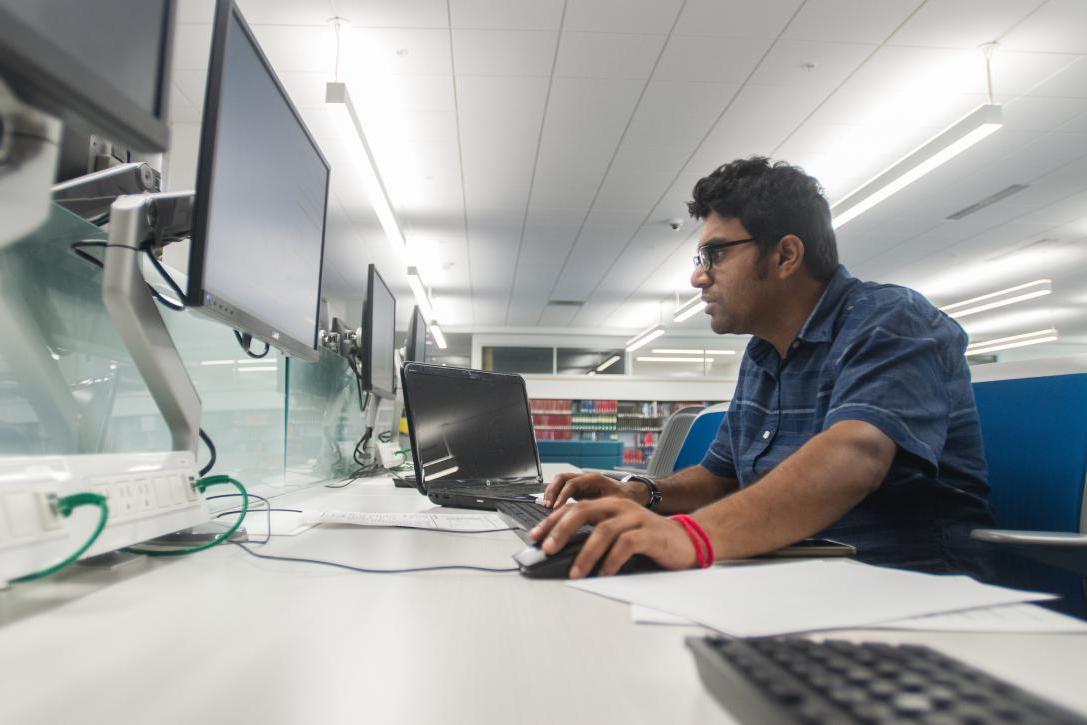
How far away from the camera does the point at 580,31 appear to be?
9.52ft

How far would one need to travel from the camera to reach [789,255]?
1237mm

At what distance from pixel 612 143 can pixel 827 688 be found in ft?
13.6

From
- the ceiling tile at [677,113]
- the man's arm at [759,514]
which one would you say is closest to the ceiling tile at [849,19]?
the ceiling tile at [677,113]

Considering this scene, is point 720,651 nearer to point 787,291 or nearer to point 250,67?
point 250,67

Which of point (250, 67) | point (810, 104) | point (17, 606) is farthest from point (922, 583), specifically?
point (810, 104)

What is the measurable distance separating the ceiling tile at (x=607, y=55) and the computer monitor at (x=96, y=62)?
2780mm

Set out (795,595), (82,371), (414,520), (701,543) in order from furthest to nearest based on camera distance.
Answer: (414,520) < (82,371) < (701,543) < (795,595)

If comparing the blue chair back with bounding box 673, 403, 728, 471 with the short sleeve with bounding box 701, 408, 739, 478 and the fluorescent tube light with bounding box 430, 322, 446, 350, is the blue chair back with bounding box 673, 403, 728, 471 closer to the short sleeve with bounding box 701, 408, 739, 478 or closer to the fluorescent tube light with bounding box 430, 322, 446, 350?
the short sleeve with bounding box 701, 408, 739, 478

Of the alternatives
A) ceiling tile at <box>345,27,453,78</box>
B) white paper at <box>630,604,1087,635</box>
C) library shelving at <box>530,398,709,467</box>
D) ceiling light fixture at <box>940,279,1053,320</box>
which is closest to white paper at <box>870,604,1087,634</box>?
white paper at <box>630,604,1087,635</box>

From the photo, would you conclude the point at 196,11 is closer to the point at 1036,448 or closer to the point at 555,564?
the point at 555,564

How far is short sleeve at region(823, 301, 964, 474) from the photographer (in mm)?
822

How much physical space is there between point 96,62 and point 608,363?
10324 mm

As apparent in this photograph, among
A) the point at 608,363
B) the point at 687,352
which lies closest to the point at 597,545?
the point at 608,363

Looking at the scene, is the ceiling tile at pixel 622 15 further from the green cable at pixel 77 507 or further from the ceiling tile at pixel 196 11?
the green cable at pixel 77 507
